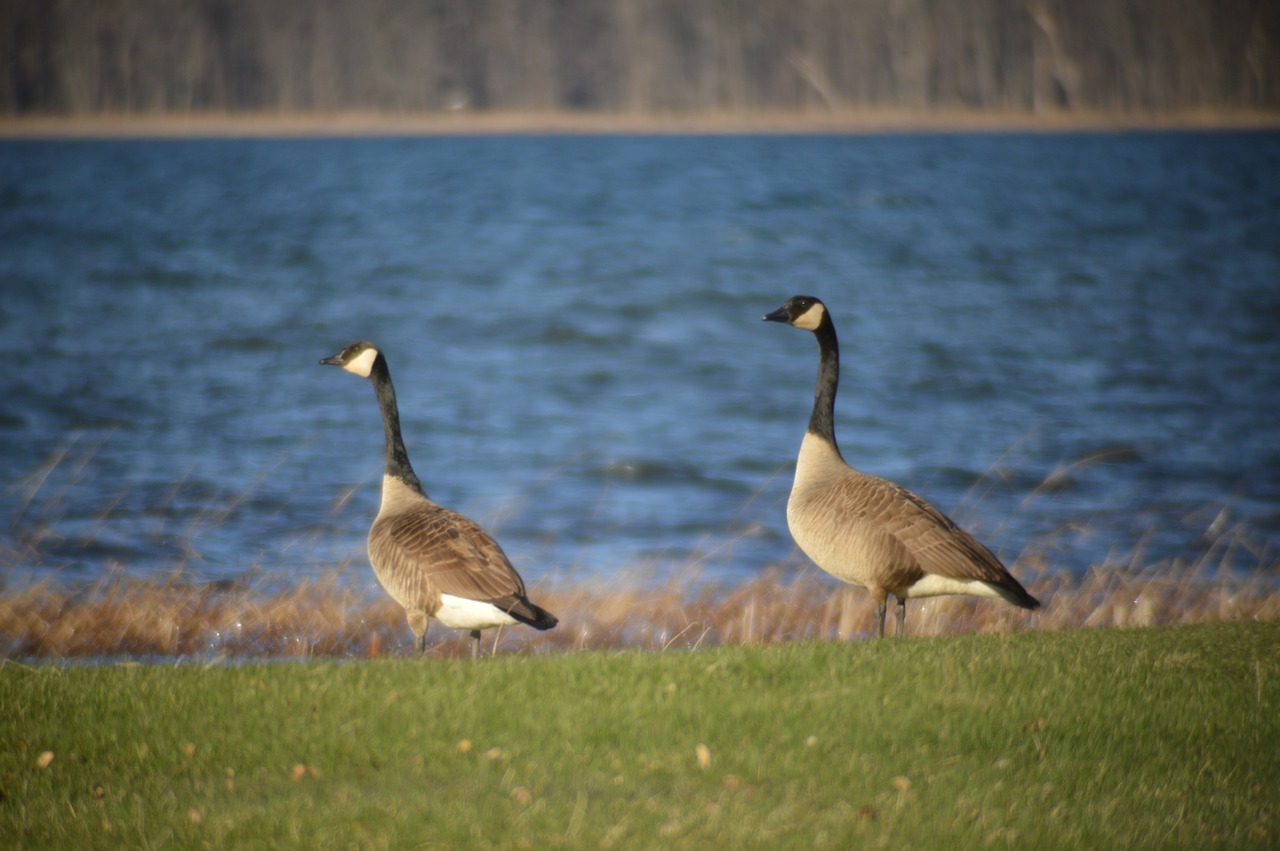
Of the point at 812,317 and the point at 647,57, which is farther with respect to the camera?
the point at 647,57

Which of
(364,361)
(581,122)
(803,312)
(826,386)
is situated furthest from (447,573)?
(581,122)

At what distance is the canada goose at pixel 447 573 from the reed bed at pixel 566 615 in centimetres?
179

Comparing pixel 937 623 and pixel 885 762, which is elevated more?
pixel 885 762

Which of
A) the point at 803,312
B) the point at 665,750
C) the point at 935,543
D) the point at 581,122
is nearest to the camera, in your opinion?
the point at 665,750

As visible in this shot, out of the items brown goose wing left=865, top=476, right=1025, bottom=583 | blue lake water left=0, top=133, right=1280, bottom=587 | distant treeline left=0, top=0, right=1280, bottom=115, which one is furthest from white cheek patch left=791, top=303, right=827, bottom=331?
distant treeline left=0, top=0, right=1280, bottom=115

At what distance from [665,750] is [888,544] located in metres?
2.47

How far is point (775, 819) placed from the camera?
5.16 m

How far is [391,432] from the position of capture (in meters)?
9.47

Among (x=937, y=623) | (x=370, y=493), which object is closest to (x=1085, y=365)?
(x=370, y=493)

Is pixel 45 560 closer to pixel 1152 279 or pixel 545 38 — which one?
pixel 1152 279

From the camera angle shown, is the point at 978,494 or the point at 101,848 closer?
the point at 101,848

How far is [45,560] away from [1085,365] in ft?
74.3

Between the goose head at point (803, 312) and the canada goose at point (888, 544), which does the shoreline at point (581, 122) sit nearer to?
the goose head at point (803, 312)

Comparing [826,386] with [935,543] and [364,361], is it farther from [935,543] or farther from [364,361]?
[364,361]
